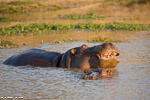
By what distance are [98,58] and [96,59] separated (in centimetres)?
7

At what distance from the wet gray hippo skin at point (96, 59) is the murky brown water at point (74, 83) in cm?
21

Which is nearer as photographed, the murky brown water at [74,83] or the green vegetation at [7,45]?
the murky brown water at [74,83]

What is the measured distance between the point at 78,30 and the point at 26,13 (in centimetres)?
681

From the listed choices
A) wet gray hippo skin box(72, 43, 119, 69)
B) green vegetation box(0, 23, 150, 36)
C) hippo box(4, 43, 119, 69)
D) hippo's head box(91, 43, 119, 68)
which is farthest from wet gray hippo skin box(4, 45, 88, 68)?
green vegetation box(0, 23, 150, 36)

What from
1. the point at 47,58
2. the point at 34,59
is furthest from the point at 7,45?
the point at 47,58

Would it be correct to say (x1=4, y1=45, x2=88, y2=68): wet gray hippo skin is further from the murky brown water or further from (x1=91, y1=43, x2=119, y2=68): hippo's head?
(x1=91, y1=43, x2=119, y2=68): hippo's head

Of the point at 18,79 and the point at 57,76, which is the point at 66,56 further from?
the point at 18,79

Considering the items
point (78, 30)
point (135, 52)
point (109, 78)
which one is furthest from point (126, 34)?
point (109, 78)

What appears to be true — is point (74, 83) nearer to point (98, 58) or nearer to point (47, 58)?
point (98, 58)

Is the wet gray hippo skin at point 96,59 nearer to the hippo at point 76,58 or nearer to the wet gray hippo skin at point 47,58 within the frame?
the hippo at point 76,58

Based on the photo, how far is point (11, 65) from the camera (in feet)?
29.5

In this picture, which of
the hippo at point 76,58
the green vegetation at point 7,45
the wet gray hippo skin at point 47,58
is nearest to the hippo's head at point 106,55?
the hippo at point 76,58

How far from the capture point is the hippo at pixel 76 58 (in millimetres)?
7509

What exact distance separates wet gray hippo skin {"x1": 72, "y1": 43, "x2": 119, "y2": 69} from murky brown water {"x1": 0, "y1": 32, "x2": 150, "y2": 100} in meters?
0.21
